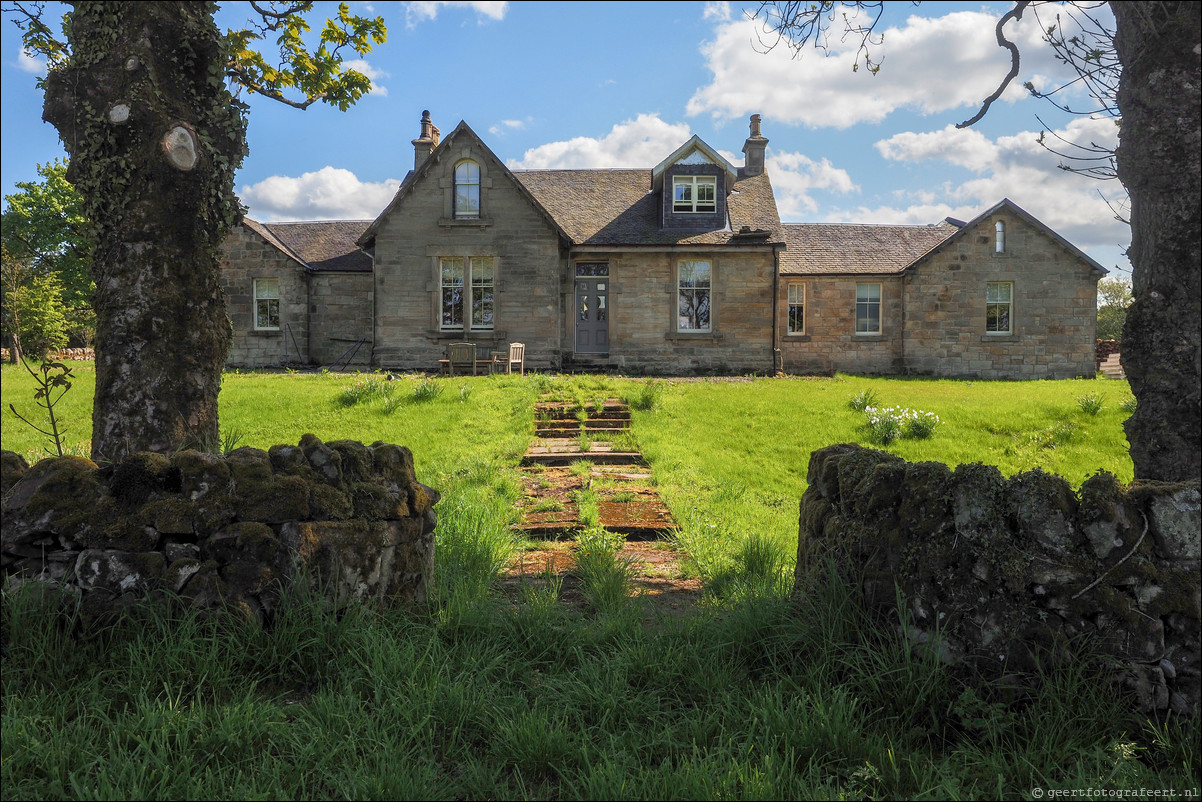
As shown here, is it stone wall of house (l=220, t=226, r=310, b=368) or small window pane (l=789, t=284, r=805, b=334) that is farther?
small window pane (l=789, t=284, r=805, b=334)

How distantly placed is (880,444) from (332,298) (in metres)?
19.0

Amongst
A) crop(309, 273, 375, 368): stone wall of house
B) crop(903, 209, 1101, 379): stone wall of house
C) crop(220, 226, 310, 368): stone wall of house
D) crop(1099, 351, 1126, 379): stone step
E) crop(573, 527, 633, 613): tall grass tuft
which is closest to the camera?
crop(573, 527, 633, 613): tall grass tuft

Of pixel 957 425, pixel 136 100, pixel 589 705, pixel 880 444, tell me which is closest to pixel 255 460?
pixel 589 705

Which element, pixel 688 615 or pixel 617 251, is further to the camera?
pixel 617 251

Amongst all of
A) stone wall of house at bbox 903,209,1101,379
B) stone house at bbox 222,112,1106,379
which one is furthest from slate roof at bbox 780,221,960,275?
stone wall of house at bbox 903,209,1101,379

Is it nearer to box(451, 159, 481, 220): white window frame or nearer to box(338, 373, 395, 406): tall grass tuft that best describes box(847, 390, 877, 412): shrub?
box(338, 373, 395, 406): tall grass tuft

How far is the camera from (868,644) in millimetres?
3193

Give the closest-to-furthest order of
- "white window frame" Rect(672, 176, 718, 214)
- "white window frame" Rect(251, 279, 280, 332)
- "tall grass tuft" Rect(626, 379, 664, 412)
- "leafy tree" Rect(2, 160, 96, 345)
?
"tall grass tuft" Rect(626, 379, 664, 412), "white window frame" Rect(672, 176, 718, 214), "white window frame" Rect(251, 279, 280, 332), "leafy tree" Rect(2, 160, 96, 345)

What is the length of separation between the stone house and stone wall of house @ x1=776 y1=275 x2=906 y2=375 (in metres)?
0.05

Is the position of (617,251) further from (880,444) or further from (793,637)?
(793,637)

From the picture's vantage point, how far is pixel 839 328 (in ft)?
81.0

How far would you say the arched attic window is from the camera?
2156 centimetres

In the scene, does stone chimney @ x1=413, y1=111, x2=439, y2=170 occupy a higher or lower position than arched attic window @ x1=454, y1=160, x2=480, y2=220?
higher

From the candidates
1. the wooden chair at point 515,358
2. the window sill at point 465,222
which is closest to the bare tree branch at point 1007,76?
the wooden chair at point 515,358
